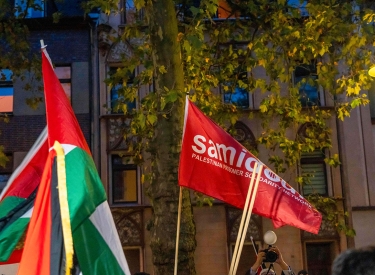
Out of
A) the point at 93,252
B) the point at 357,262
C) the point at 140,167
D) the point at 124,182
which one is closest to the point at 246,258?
the point at 140,167

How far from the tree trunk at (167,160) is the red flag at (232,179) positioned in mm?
1697

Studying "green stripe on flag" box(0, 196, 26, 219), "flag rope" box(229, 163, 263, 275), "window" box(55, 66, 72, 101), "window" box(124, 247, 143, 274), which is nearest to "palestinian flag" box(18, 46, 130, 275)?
"green stripe on flag" box(0, 196, 26, 219)

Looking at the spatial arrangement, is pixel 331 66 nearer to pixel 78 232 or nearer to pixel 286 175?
pixel 286 175

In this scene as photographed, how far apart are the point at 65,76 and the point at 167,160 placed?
1019 cm

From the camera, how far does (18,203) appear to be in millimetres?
5172

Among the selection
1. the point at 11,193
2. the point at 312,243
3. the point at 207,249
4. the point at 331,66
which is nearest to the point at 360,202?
the point at 312,243

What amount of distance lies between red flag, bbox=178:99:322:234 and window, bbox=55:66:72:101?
463 inches

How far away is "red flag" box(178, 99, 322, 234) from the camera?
558cm

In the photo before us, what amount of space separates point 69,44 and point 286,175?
722cm

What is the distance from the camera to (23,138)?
16.5m

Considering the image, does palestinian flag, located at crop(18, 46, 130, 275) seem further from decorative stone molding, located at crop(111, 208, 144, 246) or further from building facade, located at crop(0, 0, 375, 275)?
decorative stone molding, located at crop(111, 208, 144, 246)

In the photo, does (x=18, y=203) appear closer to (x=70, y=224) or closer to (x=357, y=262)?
(x=70, y=224)

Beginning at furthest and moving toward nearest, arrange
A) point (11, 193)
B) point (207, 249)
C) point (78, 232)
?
point (207, 249) → point (11, 193) → point (78, 232)

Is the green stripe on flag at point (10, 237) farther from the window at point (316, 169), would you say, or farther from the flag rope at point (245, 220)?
the window at point (316, 169)
